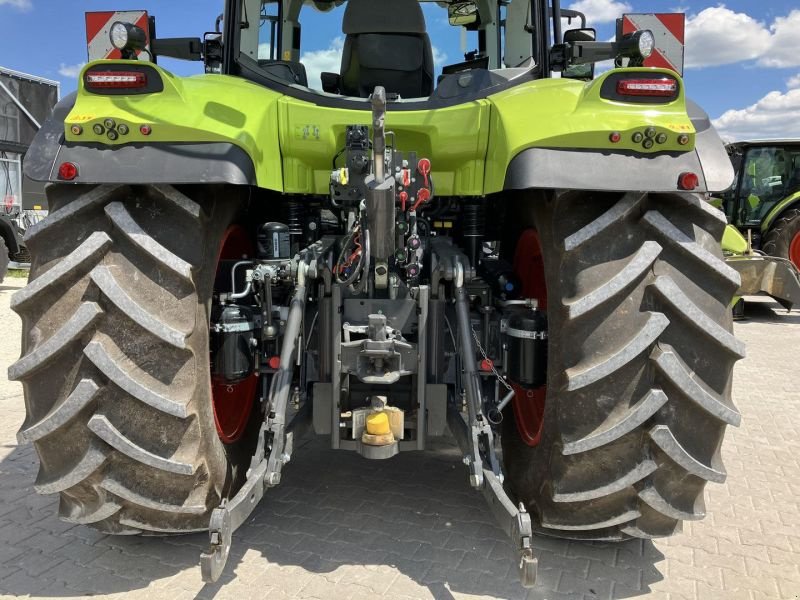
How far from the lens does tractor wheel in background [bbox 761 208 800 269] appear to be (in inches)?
451

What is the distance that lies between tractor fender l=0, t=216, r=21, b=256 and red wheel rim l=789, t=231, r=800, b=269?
13914 mm

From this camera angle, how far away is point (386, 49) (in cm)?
344

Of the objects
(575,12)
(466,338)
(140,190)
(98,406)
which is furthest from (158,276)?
(575,12)

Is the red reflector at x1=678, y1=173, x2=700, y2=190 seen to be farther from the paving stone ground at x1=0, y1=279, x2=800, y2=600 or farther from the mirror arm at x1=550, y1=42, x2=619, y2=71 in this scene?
the paving stone ground at x1=0, y1=279, x2=800, y2=600

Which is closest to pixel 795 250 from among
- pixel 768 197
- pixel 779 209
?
pixel 779 209

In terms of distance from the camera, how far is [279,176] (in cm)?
288

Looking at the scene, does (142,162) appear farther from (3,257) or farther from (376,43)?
(3,257)

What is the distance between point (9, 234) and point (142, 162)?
471 inches

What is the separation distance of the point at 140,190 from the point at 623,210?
5.79 feet

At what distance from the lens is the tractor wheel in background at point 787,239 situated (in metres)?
11.5

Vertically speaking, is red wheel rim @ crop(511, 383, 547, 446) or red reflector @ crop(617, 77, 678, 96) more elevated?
red reflector @ crop(617, 77, 678, 96)

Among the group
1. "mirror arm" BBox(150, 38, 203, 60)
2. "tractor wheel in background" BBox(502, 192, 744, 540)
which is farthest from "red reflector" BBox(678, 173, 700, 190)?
"mirror arm" BBox(150, 38, 203, 60)

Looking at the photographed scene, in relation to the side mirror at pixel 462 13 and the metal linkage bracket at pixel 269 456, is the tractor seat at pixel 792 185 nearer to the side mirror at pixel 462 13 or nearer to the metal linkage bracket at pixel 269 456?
the side mirror at pixel 462 13

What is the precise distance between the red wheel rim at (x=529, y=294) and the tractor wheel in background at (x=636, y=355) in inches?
22.1
